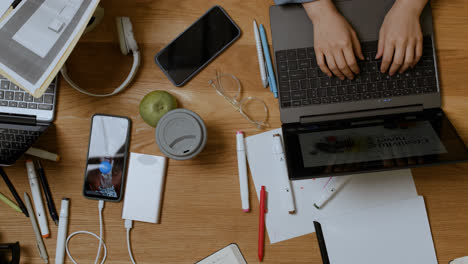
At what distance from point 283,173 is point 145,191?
1.08 ft

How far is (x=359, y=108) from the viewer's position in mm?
721

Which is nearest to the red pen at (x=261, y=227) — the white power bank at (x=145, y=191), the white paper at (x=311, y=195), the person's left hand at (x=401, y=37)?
the white paper at (x=311, y=195)

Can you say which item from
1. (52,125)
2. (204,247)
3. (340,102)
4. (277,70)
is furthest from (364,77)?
(52,125)

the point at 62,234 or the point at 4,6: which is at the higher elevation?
the point at 4,6

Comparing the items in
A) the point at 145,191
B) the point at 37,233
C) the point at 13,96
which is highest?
the point at 13,96

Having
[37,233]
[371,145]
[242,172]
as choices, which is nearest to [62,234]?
[37,233]

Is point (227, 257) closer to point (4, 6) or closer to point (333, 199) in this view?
point (333, 199)

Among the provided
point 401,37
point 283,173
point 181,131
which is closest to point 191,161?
point 181,131

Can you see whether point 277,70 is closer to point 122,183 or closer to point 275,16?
point 275,16

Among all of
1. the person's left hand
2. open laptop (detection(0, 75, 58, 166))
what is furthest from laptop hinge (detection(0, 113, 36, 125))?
the person's left hand

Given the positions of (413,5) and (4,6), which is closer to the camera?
(4,6)

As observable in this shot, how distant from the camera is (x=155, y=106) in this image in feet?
2.34

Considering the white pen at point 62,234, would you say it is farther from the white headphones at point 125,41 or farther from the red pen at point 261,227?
the red pen at point 261,227

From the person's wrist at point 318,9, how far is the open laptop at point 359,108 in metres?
0.02
